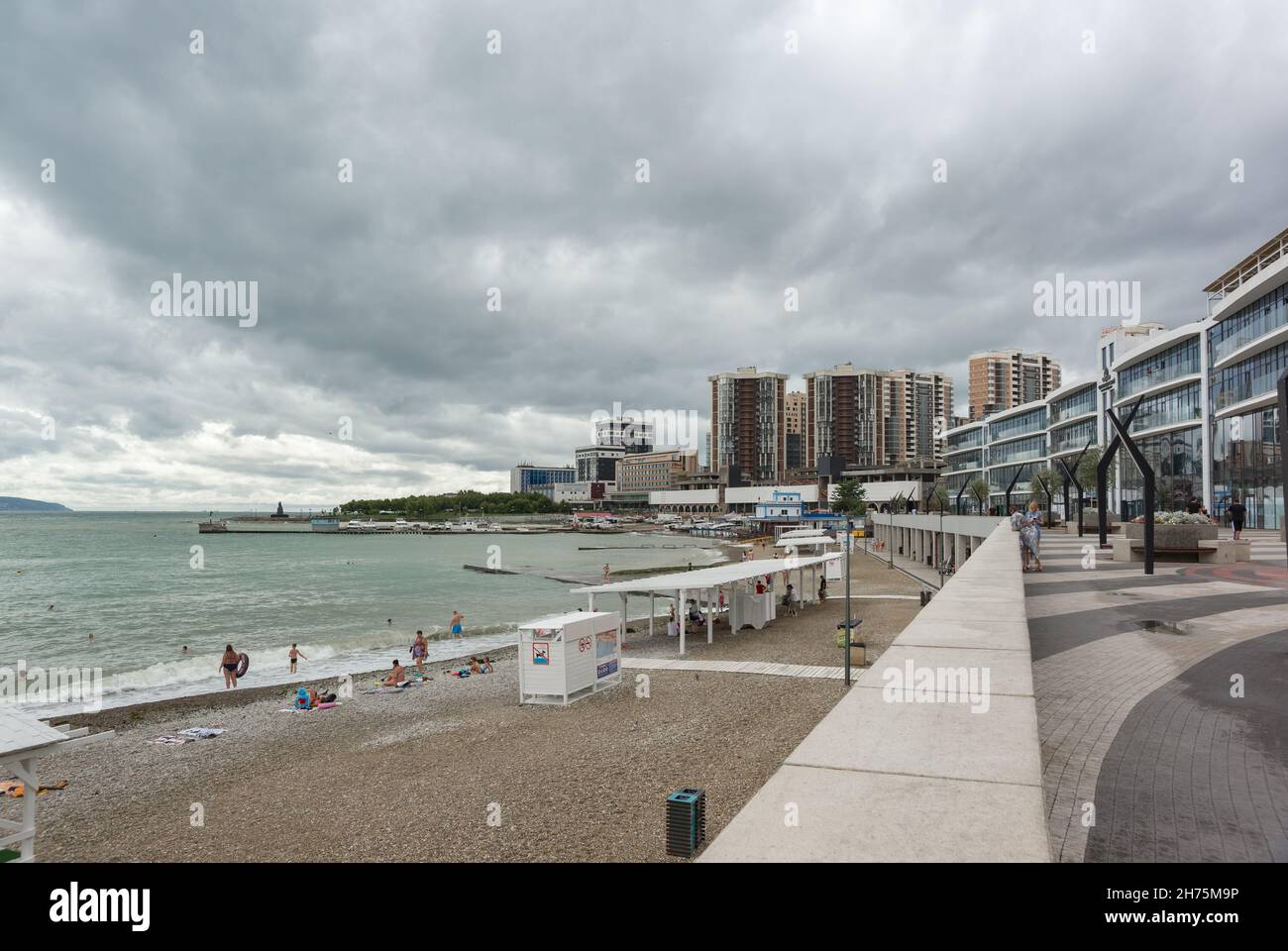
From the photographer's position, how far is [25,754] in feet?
23.1

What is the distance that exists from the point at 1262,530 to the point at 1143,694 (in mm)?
40523

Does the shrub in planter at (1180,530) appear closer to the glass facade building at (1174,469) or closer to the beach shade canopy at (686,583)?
the beach shade canopy at (686,583)

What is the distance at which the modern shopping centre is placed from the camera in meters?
36.7

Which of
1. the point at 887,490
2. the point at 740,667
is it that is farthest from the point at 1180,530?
the point at 887,490

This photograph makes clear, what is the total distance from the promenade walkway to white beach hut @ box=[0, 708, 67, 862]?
9.12 meters

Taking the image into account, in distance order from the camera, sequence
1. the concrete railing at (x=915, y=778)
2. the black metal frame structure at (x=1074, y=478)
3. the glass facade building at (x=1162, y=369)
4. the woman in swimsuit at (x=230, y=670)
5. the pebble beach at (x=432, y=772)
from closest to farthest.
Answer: the concrete railing at (x=915, y=778), the pebble beach at (x=432, y=772), the woman in swimsuit at (x=230, y=670), the black metal frame structure at (x=1074, y=478), the glass facade building at (x=1162, y=369)

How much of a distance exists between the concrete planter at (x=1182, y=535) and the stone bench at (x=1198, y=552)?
4.9 inches

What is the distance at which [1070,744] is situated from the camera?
20.8ft

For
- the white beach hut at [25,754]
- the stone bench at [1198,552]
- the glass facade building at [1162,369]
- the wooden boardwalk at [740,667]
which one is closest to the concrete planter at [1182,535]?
the stone bench at [1198,552]

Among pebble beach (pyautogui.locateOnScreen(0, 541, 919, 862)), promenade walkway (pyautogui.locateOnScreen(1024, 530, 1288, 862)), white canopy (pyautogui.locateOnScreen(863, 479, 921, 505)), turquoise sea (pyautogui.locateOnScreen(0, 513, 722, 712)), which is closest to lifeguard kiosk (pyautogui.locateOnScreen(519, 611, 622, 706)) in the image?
pebble beach (pyautogui.locateOnScreen(0, 541, 919, 862))

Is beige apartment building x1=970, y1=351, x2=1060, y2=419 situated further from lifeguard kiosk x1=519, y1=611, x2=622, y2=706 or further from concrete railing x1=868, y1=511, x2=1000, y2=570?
lifeguard kiosk x1=519, y1=611, x2=622, y2=706

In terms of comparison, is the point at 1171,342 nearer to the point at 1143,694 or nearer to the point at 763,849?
the point at 1143,694

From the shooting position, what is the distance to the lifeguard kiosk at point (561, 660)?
16906 millimetres
